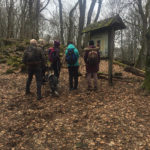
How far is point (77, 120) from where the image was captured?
4.32 meters

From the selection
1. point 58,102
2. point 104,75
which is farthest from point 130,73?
point 58,102

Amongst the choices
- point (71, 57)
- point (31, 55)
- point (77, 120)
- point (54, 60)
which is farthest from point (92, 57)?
point (77, 120)

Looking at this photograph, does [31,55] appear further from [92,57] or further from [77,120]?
[77,120]

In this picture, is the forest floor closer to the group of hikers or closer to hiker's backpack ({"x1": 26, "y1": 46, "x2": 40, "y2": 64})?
the group of hikers

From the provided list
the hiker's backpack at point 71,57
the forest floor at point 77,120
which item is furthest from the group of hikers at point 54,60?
the forest floor at point 77,120

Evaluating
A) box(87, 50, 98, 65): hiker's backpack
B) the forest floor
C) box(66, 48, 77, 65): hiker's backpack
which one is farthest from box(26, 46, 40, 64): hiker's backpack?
box(87, 50, 98, 65): hiker's backpack

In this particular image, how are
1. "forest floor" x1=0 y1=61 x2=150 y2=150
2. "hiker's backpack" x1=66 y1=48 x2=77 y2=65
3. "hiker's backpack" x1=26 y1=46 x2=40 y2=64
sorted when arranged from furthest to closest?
"hiker's backpack" x1=66 y1=48 x2=77 y2=65 < "hiker's backpack" x1=26 y1=46 x2=40 y2=64 < "forest floor" x1=0 y1=61 x2=150 y2=150

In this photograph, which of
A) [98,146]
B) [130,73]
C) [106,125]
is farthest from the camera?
[130,73]

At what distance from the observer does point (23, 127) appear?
405 centimetres

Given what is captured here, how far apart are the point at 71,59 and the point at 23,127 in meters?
3.14

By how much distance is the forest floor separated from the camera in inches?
132

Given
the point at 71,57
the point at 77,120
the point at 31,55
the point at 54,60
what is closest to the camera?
the point at 77,120

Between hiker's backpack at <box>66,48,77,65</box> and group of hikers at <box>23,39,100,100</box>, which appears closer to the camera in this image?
group of hikers at <box>23,39,100,100</box>

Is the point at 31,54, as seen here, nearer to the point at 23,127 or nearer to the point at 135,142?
the point at 23,127
